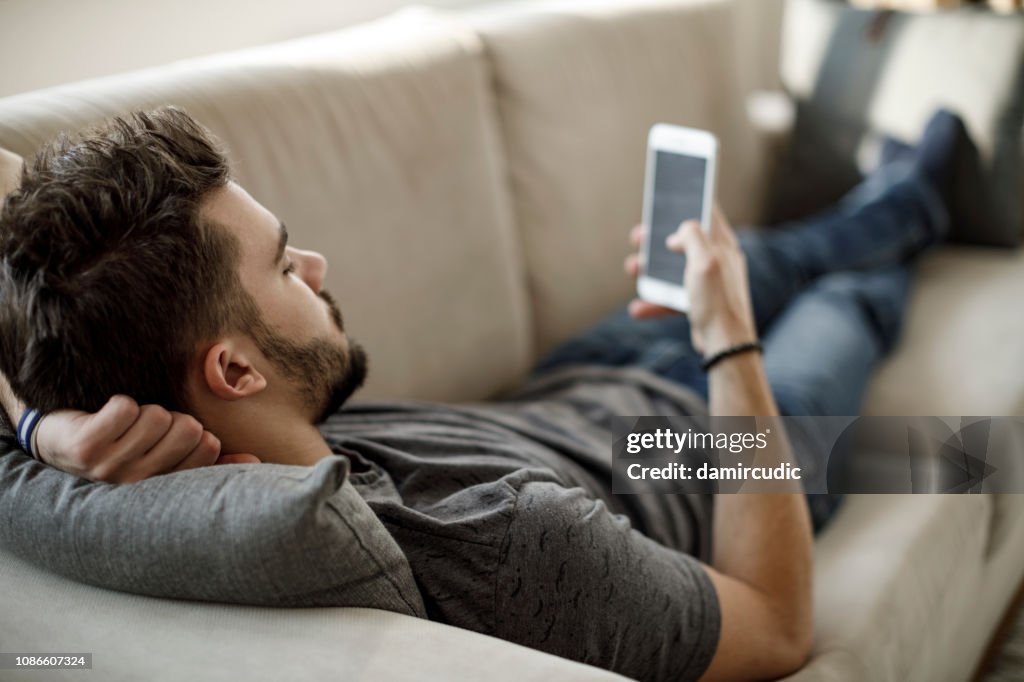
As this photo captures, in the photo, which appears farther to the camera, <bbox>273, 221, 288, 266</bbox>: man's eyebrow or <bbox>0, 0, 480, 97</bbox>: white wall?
<bbox>0, 0, 480, 97</bbox>: white wall

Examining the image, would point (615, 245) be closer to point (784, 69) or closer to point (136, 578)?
point (784, 69)

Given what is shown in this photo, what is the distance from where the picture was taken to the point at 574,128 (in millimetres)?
1722

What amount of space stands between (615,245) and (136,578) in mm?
1235

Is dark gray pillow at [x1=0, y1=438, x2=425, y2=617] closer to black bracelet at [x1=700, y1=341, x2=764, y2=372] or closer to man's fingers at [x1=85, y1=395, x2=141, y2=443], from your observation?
man's fingers at [x1=85, y1=395, x2=141, y2=443]

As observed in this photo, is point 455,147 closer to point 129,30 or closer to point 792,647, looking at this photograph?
point 129,30

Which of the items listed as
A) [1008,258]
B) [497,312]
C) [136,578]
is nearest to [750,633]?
[136,578]

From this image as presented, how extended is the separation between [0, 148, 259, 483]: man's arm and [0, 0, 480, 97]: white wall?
769 millimetres

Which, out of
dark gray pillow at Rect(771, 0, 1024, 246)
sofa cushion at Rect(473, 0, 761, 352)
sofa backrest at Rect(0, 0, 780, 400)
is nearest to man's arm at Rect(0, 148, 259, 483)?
sofa backrest at Rect(0, 0, 780, 400)

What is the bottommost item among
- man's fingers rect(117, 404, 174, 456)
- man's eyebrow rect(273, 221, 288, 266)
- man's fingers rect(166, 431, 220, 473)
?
man's fingers rect(166, 431, 220, 473)

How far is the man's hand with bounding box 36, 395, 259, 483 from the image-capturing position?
792mm

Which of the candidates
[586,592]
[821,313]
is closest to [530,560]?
[586,592]

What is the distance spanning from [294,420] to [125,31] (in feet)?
2.92

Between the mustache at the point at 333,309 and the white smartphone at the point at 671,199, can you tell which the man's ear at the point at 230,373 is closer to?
the mustache at the point at 333,309

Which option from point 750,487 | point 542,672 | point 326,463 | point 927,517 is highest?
point 326,463
